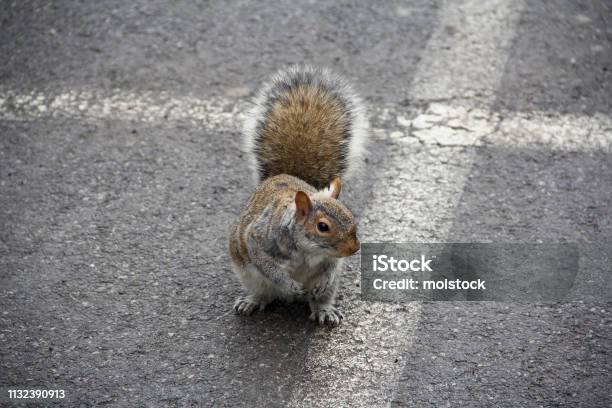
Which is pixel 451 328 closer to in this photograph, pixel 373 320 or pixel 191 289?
pixel 373 320

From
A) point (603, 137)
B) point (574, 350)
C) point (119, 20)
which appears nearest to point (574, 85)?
point (603, 137)

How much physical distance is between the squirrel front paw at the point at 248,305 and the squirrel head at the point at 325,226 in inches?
18.4

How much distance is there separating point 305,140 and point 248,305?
66 centimetres

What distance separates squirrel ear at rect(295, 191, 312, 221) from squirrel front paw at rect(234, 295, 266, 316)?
52 centimetres

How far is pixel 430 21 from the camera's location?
4.49 metres

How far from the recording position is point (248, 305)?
2.91 meters

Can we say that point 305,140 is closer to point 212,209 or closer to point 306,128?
point 306,128

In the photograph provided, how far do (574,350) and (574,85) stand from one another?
5.75 ft

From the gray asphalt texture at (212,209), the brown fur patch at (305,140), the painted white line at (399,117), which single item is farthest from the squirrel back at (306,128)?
the painted white line at (399,117)

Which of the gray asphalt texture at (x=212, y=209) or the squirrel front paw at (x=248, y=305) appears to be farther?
the squirrel front paw at (x=248, y=305)

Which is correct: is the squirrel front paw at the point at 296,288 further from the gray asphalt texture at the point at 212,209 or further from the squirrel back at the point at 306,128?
the squirrel back at the point at 306,128

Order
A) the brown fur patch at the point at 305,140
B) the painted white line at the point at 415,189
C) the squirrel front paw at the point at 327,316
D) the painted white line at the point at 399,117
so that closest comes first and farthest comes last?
the painted white line at the point at 415,189
the squirrel front paw at the point at 327,316
the brown fur patch at the point at 305,140
the painted white line at the point at 399,117

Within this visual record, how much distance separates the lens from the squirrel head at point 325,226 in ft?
8.14

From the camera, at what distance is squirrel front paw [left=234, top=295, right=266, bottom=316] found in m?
2.91
